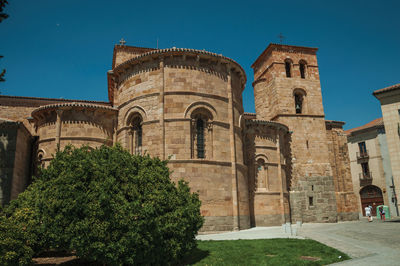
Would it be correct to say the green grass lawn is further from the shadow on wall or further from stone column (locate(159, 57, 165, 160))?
the shadow on wall

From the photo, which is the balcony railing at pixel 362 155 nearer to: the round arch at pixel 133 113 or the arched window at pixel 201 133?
the arched window at pixel 201 133

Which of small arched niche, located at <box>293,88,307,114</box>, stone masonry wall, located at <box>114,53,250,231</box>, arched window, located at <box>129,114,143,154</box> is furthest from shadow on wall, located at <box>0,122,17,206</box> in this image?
small arched niche, located at <box>293,88,307,114</box>

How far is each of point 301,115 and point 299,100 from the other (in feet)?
6.82

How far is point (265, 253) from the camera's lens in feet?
36.2

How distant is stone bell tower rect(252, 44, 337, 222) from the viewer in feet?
84.3

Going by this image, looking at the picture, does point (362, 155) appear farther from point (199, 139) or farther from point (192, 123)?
point (192, 123)

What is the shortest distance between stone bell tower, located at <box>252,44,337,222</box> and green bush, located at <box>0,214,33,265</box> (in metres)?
19.9

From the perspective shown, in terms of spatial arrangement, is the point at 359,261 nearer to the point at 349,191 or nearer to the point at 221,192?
the point at 221,192

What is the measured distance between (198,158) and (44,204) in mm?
9932

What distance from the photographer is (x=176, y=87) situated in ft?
60.5

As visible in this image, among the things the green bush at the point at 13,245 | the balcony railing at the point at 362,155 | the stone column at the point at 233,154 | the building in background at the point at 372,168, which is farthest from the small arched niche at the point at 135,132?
the balcony railing at the point at 362,155

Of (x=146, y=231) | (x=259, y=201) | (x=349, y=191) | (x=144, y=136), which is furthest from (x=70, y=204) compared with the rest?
(x=349, y=191)

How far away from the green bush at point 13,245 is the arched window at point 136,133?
10567mm

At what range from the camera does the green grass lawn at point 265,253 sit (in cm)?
984
